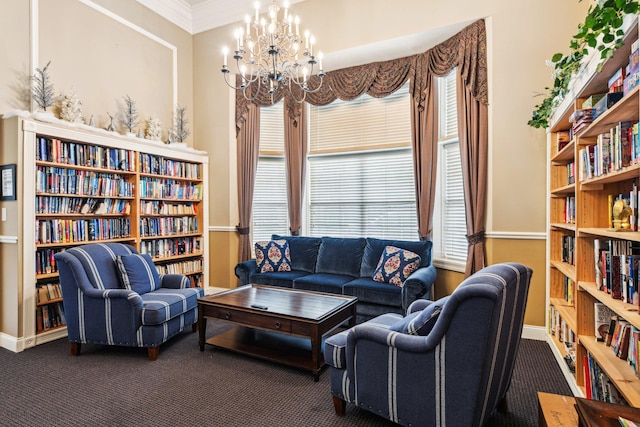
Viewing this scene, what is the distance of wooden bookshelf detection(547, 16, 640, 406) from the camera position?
Answer: 5.51ft

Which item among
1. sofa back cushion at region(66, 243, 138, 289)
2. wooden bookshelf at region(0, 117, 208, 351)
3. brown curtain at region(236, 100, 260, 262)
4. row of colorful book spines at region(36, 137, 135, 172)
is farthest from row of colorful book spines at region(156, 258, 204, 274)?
row of colorful book spines at region(36, 137, 135, 172)

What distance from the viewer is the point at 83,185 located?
3.79 m

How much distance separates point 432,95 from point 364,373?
341 centimetres

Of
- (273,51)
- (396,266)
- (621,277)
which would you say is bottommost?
(396,266)

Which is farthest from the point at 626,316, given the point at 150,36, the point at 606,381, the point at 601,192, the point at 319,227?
the point at 150,36

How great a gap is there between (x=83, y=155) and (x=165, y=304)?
1.91m

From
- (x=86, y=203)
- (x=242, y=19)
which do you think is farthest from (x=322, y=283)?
(x=242, y=19)

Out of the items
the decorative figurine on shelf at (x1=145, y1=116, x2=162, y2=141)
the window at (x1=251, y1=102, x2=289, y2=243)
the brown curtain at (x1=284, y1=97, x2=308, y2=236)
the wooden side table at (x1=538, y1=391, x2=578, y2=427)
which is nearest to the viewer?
the wooden side table at (x1=538, y1=391, x2=578, y2=427)

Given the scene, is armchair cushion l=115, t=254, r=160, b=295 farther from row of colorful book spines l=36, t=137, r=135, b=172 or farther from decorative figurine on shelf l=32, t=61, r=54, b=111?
decorative figurine on shelf l=32, t=61, r=54, b=111

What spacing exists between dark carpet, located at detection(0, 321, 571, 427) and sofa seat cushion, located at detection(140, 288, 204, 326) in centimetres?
35

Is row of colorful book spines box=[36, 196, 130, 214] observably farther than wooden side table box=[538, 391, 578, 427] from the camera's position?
Yes

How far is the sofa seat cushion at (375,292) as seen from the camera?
366 centimetres

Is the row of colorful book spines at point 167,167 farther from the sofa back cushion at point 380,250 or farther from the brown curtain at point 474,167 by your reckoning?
the brown curtain at point 474,167

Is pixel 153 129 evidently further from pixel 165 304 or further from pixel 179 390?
pixel 179 390
